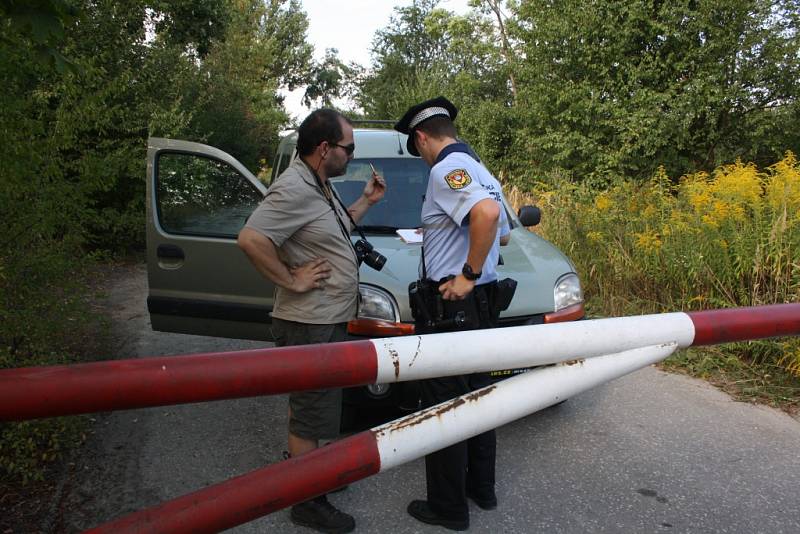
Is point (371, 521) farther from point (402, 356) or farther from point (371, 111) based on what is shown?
point (371, 111)

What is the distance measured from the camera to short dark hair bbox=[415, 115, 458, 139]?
3.25 metres

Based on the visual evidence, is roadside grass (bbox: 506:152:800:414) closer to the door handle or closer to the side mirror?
the side mirror

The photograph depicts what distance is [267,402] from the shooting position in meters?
4.94

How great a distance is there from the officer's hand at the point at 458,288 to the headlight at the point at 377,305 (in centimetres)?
85

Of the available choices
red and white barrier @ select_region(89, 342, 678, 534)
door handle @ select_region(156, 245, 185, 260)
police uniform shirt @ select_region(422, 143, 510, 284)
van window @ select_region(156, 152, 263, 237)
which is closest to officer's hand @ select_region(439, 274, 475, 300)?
police uniform shirt @ select_region(422, 143, 510, 284)

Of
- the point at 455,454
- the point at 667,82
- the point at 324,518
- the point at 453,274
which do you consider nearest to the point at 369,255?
the point at 453,274

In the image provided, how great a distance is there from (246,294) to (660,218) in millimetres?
4730

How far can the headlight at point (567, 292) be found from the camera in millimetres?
4184

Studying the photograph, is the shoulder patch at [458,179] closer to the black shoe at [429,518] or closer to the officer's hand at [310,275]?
the officer's hand at [310,275]

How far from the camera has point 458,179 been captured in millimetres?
3014

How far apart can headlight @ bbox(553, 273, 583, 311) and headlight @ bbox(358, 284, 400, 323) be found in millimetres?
1018

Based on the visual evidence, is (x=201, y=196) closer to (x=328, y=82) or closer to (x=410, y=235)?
(x=410, y=235)

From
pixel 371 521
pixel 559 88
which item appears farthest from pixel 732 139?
pixel 371 521

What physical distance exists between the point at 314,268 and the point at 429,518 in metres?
1.32
